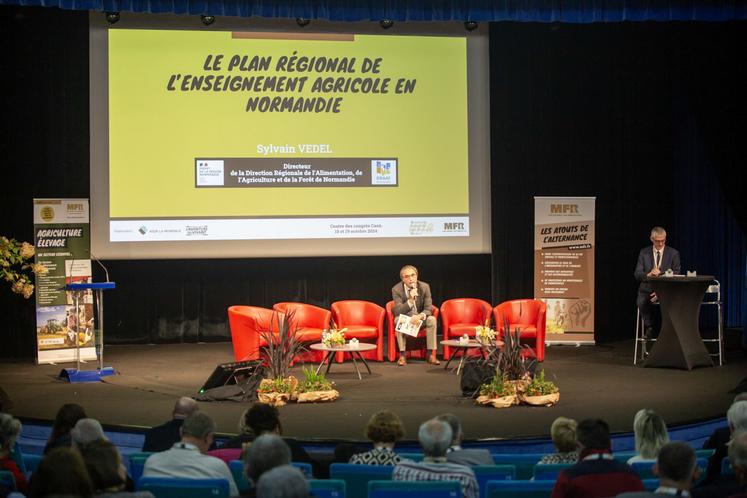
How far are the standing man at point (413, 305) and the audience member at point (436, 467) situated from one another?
591 centimetres

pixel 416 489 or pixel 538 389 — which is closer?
pixel 416 489

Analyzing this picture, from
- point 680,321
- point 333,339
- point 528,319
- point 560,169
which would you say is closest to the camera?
point 333,339

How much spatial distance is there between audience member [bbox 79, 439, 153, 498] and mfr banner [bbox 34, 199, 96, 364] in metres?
6.75

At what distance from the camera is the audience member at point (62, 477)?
109 inches

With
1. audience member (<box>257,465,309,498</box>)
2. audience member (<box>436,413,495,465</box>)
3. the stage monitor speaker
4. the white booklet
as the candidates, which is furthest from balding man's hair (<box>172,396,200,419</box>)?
the white booklet

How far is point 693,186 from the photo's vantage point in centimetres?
1209

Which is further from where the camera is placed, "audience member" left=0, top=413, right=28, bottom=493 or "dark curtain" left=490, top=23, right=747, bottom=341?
"dark curtain" left=490, top=23, right=747, bottom=341

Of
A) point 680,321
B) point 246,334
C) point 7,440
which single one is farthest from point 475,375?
point 7,440

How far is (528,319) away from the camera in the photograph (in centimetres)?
1005

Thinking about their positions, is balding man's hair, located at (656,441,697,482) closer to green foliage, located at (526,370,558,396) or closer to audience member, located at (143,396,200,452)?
audience member, located at (143,396,200,452)

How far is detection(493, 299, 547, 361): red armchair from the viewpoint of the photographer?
9805mm

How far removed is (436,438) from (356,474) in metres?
0.36

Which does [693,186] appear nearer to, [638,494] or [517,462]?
[517,462]

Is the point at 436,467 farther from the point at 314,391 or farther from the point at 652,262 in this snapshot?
the point at 652,262
